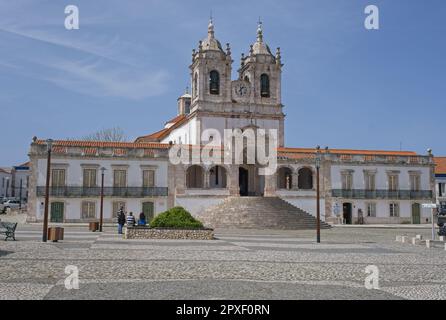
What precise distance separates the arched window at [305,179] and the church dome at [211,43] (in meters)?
13.3

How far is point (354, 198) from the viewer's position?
139ft

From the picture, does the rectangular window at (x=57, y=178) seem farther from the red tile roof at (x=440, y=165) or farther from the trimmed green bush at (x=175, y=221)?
the red tile roof at (x=440, y=165)

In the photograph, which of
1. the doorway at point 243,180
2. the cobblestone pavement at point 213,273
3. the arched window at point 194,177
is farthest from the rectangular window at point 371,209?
the cobblestone pavement at point 213,273

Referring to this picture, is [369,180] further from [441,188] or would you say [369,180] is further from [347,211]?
[441,188]

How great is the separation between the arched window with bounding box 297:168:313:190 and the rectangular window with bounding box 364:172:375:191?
447 cm

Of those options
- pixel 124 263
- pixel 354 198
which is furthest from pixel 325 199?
pixel 124 263

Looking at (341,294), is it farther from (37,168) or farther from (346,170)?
(346,170)

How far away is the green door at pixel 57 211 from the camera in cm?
3734

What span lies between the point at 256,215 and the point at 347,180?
11.2 meters

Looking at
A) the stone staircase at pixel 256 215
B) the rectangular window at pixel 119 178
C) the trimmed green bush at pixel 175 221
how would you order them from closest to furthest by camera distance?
1. the trimmed green bush at pixel 175 221
2. the stone staircase at pixel 256 215
3. the rectangular window at pixel 119 178

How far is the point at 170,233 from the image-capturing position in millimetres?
22469

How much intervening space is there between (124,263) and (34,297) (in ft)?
15.3

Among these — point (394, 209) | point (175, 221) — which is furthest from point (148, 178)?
point (394, 209)

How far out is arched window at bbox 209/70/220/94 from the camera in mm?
46250
